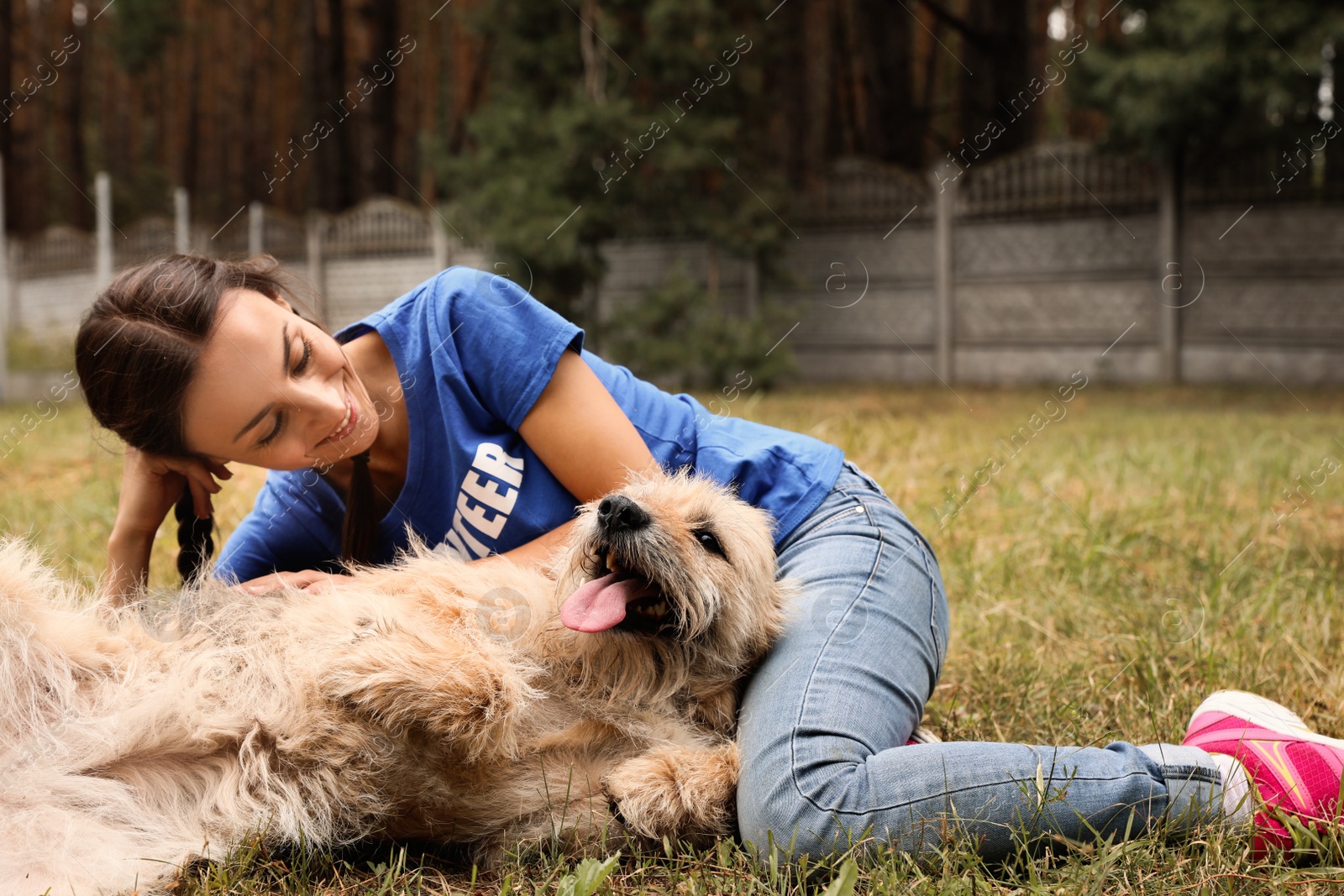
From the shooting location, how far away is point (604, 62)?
927 cm

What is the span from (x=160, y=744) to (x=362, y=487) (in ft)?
2.22

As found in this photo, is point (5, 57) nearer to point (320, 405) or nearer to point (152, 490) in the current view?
point (152, 490)

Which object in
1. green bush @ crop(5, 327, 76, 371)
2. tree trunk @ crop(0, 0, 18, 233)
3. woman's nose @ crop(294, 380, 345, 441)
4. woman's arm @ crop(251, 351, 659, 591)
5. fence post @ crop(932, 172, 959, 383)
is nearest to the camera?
woman's nose @ crop(294, 380, 345, 441)

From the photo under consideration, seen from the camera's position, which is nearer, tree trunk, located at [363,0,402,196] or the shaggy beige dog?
the shaggy beige dog

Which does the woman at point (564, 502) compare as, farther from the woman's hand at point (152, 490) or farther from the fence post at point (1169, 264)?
the fence post at point (1169, 264)

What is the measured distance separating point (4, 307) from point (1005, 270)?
424 inches

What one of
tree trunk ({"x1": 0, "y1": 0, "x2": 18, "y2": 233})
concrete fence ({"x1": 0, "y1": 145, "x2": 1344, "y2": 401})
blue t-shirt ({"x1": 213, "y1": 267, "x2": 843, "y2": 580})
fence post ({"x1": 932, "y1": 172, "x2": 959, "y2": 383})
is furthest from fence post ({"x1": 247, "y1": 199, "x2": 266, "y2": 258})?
blue t-shirt ({"x1": 213, "y1": 267, "x2": 843, "y2": 580})

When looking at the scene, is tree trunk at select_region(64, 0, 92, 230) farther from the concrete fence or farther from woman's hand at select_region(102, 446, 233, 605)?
woman's hand at select_region(102, 446, 233, 605)

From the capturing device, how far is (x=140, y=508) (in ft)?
7.09

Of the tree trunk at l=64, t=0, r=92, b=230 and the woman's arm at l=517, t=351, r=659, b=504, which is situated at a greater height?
the tree trunk at l=64, t=0, r=92, b=230

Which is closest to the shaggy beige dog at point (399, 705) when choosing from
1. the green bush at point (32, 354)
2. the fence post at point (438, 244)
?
the fence post at point (438, 244)

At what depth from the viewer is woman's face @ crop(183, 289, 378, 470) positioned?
185 centimetres

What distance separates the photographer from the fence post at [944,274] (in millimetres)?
9992

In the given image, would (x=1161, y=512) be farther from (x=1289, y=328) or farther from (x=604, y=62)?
Result: (x=604, y=62)
